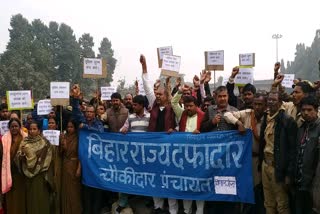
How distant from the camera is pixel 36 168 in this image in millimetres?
5832

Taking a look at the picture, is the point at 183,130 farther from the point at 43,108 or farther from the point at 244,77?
the point at 43,108

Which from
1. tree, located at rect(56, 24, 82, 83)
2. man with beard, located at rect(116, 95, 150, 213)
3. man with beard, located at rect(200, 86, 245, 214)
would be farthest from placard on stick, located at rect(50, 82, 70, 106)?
tree, located at rect(56, 24, 82, 83)

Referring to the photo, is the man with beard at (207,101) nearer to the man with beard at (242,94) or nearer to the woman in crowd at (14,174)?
the man with beard at (242,94)

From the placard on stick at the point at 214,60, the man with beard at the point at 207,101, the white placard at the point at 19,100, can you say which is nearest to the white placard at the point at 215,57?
the placard on stick at the point at 214,60

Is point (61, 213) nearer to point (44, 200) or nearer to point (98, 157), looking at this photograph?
point (44, 200)

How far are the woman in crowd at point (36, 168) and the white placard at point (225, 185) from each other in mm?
2530

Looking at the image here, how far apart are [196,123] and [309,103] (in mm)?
1618

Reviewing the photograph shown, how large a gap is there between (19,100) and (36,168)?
1.50 metres

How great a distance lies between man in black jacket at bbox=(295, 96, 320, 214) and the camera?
13.3 feet

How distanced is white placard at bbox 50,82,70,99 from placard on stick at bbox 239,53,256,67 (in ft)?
11.9

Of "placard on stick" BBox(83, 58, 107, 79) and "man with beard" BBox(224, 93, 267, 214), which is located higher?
"placard on stick" BBox(83, 58, 107, 79)

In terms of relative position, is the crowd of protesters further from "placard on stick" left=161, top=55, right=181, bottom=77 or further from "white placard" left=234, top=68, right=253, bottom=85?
"white placard" left=234, top=68, right=253, bottom=85

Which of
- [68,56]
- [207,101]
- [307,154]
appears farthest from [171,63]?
[68,56]

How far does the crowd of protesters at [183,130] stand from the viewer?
4375 mm
